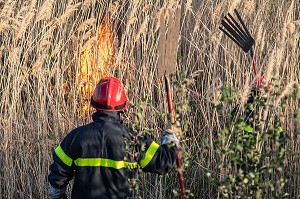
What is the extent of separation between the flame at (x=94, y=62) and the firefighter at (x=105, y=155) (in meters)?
1.50

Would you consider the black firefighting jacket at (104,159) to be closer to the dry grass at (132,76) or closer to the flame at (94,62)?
the dry grass at (132,76)

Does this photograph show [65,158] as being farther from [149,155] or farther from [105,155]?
[149,155]

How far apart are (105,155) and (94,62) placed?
1923mm

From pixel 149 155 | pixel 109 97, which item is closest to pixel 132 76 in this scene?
pixel 109 97

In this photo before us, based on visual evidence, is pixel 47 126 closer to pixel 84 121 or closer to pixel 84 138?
pixel 84 121

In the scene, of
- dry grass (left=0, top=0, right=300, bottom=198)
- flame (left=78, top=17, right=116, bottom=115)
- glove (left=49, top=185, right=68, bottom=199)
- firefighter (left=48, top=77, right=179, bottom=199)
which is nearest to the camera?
firefighter (left=48, top=77, right=179, bottom=199)

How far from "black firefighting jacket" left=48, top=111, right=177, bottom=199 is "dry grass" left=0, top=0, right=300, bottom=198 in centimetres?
89

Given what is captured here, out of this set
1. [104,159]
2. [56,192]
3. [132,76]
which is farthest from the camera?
[132,76]

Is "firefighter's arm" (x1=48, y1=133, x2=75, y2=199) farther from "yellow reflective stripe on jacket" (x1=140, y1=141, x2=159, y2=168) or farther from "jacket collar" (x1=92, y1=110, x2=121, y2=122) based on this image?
"yellow reflective stripe on jacket" (x1=140, y1=141, x2=159, y2=168)

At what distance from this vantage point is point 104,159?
454 cm

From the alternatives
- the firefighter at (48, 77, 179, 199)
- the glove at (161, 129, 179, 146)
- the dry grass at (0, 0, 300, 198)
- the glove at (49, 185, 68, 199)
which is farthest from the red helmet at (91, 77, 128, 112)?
the dry grass at (0, 0, 300, 198)

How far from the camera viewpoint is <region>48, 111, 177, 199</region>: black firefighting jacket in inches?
177

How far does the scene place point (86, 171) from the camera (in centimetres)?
456

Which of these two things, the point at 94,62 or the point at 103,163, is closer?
the point at 103,163
